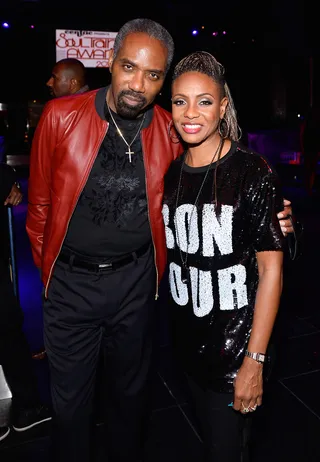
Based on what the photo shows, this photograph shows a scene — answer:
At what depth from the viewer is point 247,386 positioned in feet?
4.92

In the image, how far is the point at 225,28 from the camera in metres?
13.3

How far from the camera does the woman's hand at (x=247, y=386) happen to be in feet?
4.91

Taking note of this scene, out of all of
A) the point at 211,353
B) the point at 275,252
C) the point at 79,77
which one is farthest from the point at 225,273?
the point at 79,77

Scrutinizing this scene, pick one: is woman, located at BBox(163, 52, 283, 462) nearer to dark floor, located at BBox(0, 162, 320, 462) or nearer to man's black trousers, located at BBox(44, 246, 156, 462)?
dark floor, located at BBox(0, 162, 320, 462)

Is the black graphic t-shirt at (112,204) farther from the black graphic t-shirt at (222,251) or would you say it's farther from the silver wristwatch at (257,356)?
the silver wristwatch at (257,356)

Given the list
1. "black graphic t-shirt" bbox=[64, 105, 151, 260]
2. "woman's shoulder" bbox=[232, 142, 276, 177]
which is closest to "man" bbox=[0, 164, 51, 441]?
"black graphic t-shirt" bbox=[64, 105, 151, 260]

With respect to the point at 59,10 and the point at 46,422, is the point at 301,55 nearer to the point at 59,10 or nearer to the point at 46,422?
the point at 59,10

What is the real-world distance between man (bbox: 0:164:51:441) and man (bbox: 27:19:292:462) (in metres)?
0.39

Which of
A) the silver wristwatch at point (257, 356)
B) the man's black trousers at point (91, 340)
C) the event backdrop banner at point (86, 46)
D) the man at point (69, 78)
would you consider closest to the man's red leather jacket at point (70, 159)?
the man's black trousers at point (91, 340)

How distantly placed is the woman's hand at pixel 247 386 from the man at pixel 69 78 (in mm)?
3154

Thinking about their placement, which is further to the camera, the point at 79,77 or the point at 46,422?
the point at 79,77

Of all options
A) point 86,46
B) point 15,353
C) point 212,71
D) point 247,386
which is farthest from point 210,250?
point 86,46

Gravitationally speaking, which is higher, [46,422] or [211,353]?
[211,353]

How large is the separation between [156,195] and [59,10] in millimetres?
12692
